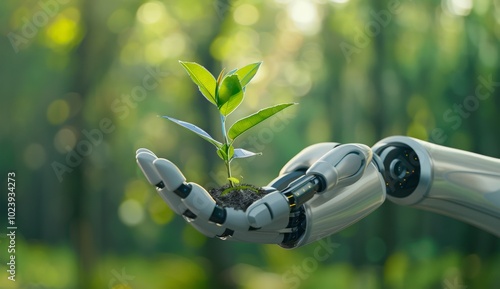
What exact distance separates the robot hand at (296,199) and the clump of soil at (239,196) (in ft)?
0.07

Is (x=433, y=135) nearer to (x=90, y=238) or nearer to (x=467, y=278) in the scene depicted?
(x=467, y=278)

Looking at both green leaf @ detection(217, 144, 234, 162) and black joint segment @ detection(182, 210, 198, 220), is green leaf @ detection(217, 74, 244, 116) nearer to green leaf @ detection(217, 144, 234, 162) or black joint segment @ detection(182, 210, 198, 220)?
green leaf @ detection(217, 144, 234, 162)

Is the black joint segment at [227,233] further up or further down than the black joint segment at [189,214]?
further down

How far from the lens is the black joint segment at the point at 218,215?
32.0 inches

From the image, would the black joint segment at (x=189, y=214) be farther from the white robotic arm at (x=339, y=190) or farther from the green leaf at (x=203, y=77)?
the green leaf at (x=203, y=77)

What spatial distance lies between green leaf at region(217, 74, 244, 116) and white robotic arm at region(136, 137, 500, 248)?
13 cm

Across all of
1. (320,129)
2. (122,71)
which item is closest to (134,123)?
Answer: (122,71)

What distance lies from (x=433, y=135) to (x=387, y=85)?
0.34 m

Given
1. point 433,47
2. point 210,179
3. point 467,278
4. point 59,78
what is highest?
point 433,47

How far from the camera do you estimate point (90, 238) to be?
8.95ft

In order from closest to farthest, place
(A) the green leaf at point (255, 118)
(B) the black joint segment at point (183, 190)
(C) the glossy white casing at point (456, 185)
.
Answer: (B) the black joint segment at point (183, 190) → (A) the green leaf at point (255, 118) → (C) the glossy white casing at point (456, 185)

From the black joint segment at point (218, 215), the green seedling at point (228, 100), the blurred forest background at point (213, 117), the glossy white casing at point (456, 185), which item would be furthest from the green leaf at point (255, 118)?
the blurred forest background at point (213, 117)

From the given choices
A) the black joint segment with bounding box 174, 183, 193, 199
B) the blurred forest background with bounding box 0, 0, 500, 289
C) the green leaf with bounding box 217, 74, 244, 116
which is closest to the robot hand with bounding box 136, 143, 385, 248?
the black joint segment with bounding box 174, 183, 193, 199

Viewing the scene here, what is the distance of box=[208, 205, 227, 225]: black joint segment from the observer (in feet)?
2.67
